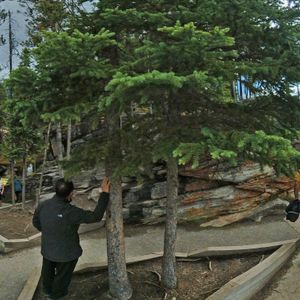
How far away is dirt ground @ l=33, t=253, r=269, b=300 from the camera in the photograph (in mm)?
5906

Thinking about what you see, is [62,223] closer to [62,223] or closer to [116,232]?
[62,223]

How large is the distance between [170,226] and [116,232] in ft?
2.79

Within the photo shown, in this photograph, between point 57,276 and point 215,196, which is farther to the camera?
point 215,196

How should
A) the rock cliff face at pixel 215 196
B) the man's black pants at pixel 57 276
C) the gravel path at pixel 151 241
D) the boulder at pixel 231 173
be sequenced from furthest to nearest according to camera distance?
the boulder at pixel 231 173 → the rock cliff face at pixel 215 196 → the gravel path at pixel 151 241 → the man's black pants at pixel 57 276

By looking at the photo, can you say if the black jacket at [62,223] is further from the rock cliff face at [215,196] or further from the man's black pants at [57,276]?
the rock cliff face at [215,196]

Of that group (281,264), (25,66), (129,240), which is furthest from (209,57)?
(129,240)

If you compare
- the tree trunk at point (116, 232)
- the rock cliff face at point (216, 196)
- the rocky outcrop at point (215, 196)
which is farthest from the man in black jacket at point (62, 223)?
the rock cliff face at point (216, 196)

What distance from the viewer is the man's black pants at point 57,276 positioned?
17.1ft

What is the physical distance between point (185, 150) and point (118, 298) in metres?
2.84

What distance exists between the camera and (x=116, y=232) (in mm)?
5512

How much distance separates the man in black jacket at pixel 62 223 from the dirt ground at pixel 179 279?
101 cm

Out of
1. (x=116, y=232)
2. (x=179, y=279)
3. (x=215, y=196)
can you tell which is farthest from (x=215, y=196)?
(x=116, y=232)

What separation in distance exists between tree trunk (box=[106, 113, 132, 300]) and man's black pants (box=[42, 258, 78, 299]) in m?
0.59

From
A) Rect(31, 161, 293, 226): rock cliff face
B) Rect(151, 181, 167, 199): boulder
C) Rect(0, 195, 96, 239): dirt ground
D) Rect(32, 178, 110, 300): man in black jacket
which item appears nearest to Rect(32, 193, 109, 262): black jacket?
Rect(32, 178, 110, 300): man in black jacket
